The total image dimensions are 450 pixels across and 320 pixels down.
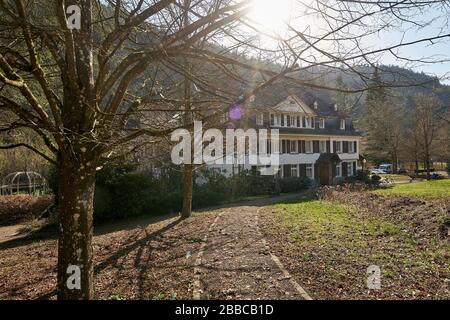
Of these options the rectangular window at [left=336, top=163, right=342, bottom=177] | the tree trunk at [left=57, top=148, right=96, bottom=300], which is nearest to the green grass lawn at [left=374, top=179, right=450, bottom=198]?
the tree trunk at [left=57, top=148, right=96, bottom=300]

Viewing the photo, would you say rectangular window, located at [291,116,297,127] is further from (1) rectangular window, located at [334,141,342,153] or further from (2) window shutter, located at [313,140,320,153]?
(1) rectangular window, located at [334,141,342,153]

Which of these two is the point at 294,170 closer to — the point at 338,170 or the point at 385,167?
the point at 338,170

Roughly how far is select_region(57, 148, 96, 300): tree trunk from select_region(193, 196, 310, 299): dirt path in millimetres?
1928

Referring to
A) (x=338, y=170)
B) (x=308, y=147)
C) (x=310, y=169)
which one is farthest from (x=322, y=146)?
(x=338, y=170)

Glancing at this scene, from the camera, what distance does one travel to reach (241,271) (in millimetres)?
6289

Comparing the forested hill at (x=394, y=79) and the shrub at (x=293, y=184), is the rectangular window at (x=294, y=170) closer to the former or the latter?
the shrub at (x=293, y=184)

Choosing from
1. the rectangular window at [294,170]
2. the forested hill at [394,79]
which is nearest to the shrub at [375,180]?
the rectangular window at [294,170]

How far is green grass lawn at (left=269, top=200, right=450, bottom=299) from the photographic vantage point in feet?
17.0

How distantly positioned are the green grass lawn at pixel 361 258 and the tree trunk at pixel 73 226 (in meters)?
3.16

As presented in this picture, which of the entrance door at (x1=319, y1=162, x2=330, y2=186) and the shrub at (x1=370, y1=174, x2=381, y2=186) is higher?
the entrance door at (x1=319, y1=162, x2=330, y2=186)

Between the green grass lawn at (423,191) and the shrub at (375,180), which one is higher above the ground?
the shrub at (375,180)

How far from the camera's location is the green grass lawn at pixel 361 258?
5188 mm

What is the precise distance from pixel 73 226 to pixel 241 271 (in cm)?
336
